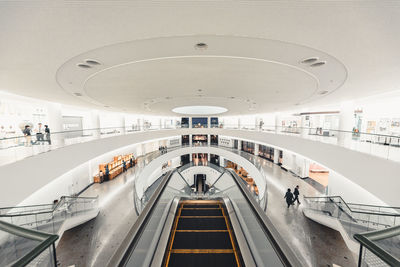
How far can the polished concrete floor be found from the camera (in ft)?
20.4

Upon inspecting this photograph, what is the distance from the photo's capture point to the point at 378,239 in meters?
1.48

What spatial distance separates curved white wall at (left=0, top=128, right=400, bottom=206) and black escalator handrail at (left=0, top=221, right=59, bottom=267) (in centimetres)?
554

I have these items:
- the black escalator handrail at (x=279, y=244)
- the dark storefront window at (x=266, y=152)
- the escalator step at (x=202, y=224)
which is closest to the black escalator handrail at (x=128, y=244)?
the escalator step at (x=202, y=224)

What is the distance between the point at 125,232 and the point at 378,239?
9185mm

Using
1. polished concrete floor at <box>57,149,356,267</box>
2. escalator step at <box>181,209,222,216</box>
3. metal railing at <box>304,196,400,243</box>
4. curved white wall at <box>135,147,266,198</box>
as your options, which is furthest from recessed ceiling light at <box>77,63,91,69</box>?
metal railing at <box>304,196,400,243</box>

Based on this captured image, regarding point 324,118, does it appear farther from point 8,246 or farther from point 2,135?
point 2,135

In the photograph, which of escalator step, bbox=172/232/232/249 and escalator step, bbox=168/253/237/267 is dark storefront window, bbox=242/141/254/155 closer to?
escalator step, bbox=172/232/232/249

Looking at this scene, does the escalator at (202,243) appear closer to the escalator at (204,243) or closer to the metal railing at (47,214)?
the escalator at (204,243)

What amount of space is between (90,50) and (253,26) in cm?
305

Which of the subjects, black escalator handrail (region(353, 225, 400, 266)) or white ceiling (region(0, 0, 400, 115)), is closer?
black escalator handrail (region(353, 225, 400, 266))

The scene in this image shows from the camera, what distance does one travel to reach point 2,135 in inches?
380

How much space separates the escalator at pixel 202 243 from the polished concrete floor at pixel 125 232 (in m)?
3.81

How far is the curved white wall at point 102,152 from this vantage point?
5.26 m

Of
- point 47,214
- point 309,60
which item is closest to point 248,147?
point 309,60
